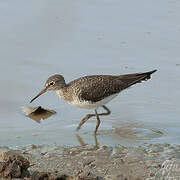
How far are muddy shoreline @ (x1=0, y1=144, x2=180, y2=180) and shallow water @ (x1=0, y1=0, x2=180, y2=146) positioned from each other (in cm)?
32

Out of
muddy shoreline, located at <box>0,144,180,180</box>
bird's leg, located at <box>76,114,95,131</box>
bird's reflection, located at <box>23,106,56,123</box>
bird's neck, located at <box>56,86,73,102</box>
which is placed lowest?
muddy shoreline, located at <box>0,144,180,180</box>

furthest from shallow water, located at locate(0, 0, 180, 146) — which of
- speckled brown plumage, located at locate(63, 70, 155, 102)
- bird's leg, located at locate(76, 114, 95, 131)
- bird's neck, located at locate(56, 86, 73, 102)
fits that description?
speckled brown plumage, located at locate(63, 70, 155, 102)

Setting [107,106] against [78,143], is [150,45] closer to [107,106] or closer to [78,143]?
[107,106]

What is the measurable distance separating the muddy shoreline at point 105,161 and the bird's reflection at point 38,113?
1198 mm

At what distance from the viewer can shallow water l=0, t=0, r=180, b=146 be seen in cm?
733

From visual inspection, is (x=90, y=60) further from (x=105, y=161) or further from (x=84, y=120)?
(x=105, y=161)

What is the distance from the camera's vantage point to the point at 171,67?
29.6 feet

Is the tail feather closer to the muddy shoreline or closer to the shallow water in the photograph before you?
the shallow water

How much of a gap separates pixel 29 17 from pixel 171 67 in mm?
3628

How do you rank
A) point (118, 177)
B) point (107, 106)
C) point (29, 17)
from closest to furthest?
point (118, 177), point (107, 106), point (29, 17)

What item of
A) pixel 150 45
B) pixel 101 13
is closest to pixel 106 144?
pixel 150 45

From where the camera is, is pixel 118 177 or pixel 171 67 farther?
pixel 171 67

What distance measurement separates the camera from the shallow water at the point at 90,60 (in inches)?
289

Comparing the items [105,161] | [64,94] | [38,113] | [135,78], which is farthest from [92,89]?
[105,161]
